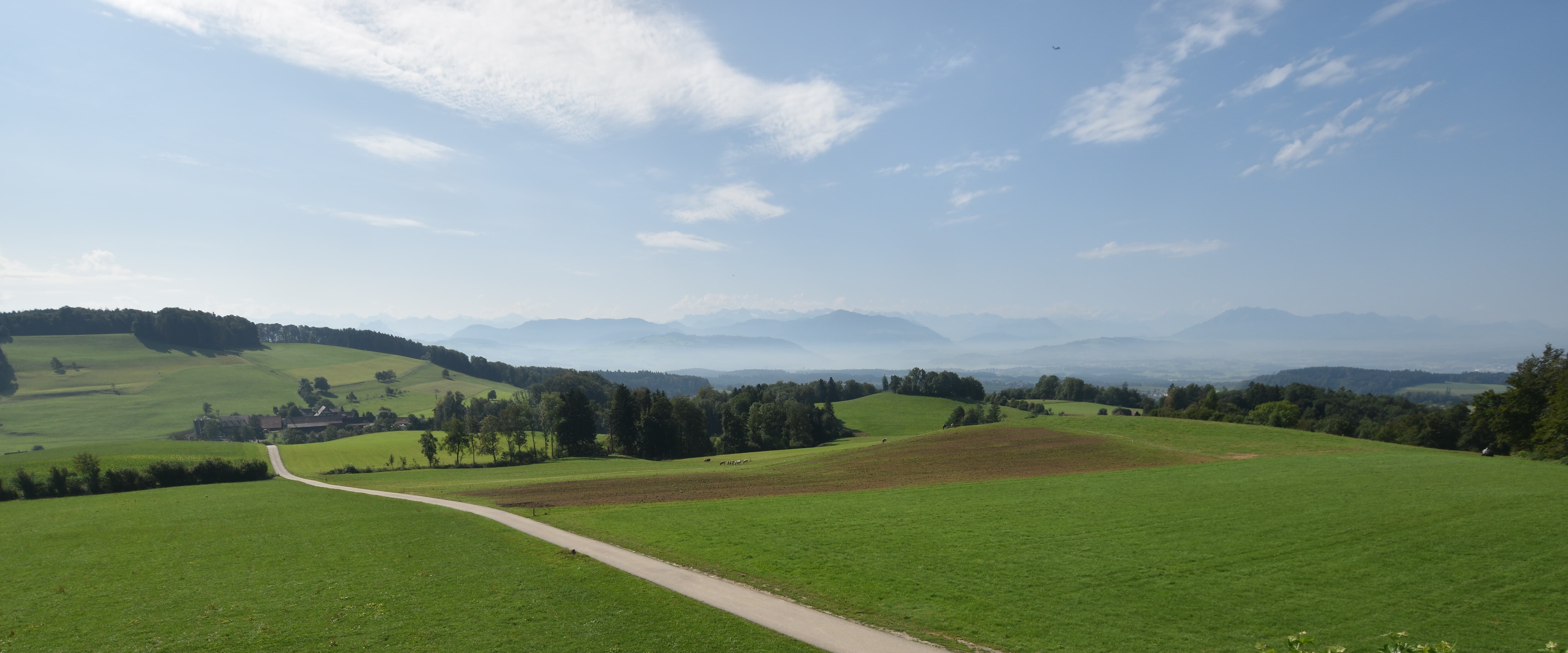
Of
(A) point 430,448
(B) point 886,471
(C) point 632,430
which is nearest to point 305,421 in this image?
(A) point 430,448

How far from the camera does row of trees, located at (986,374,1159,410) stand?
141m

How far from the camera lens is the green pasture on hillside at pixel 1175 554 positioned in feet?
47.0

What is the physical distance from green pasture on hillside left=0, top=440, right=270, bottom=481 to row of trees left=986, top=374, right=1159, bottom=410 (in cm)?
12419

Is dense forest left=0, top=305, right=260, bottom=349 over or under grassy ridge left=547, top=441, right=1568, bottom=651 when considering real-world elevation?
over

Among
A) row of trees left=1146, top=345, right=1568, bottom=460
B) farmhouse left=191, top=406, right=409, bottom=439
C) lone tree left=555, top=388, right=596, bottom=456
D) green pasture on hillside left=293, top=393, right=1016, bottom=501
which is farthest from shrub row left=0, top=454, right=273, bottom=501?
row of trees left=1146, top=345, right=1568, bottom=460

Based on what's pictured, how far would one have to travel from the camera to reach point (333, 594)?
17.9m

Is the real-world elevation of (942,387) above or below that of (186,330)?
below

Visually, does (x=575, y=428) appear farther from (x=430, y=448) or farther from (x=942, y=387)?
(x=942, y=387)

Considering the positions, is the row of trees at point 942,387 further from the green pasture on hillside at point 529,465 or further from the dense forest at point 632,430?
the dense forest at point 632,430

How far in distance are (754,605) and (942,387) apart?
129m

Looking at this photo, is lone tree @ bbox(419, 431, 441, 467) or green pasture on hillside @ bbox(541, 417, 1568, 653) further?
lone tree @ bbox(419, 431, 441, 467)

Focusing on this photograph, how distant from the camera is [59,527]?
1201 inches

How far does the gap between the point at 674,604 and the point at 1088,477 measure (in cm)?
3007

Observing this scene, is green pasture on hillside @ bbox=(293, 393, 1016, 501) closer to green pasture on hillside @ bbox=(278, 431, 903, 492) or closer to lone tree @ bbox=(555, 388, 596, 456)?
green pasture on hillside @ bbox=(278, 431, 903, 492)
